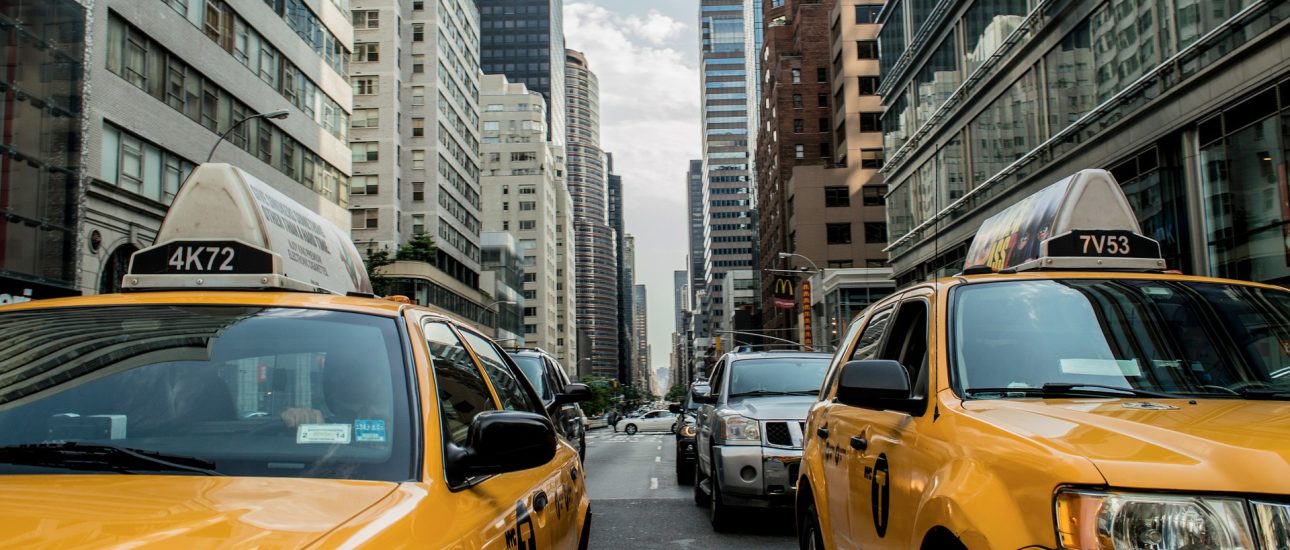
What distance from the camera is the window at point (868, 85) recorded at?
74.1m

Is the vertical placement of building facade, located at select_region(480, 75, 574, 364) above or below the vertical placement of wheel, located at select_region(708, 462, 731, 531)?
above

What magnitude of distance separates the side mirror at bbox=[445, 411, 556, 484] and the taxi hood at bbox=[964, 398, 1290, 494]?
4.66 ft

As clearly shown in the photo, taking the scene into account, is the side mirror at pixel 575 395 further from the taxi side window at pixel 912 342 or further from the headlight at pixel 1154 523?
the headlight at pixel 1154 523

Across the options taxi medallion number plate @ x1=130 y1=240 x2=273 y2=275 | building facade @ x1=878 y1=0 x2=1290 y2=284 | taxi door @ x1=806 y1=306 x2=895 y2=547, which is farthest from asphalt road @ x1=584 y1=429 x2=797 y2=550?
building facade @ x1=878 y1=0 x2=1290 y2=284

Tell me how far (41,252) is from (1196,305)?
25752mm

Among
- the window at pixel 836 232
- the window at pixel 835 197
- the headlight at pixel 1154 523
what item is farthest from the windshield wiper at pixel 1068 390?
the window at pixel 835 197

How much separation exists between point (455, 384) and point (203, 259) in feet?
9.14

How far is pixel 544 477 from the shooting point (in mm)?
4152

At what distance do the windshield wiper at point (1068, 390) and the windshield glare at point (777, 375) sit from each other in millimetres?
6711

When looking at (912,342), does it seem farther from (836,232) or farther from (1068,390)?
(836,232)

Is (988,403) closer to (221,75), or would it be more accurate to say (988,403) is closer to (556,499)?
(556,499)

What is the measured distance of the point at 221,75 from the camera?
31734 millimetres

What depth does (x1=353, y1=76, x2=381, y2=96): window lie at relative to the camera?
71.9 meters

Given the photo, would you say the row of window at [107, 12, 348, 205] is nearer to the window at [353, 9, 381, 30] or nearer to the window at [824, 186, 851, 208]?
the window at [353, 9, 381, 30]
